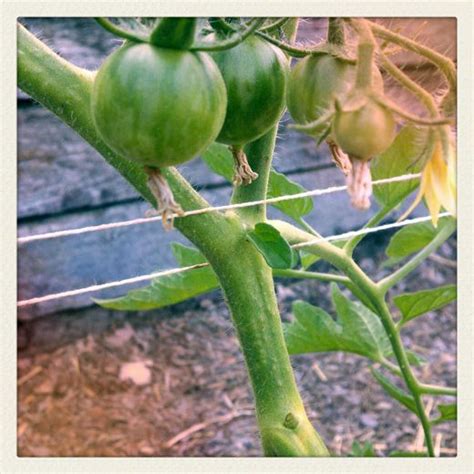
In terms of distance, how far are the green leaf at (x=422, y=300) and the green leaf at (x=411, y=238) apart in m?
0.05

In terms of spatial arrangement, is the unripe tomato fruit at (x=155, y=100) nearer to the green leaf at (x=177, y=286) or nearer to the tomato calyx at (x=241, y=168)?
the tomato calyx at (x=241, y=168)

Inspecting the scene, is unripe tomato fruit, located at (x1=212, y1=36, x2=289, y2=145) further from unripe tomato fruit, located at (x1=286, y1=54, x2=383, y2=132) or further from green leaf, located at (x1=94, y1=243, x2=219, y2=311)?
green leaf, located at (x1=94, y1=243, x2=219, y2=311)

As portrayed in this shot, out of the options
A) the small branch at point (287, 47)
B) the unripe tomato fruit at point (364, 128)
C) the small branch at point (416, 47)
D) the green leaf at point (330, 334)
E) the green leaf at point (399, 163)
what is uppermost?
the small branch at point (287, 47)

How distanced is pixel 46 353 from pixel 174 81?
1.53 meters

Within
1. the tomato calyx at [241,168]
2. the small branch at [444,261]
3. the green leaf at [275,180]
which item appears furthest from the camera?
the small branch at [444,261]

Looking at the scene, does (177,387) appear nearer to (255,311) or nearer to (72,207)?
(72,207)

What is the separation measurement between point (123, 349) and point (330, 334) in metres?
1.15

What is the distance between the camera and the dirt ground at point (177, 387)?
160 cm

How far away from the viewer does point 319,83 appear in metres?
0.36

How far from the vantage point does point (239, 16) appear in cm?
41


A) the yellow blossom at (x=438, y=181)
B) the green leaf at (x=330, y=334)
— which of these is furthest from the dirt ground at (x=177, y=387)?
the yellow blossom at (x=438, y=181)

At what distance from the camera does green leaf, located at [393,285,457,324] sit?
68cm
